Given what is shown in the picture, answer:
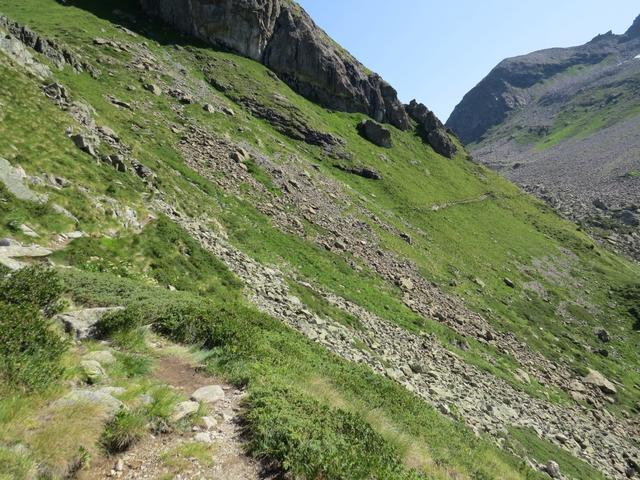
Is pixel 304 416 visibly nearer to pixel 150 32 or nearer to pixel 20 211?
pixel 20 211

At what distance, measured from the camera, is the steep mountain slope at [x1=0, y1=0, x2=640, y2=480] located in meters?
7.92

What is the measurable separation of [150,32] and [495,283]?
72.4m

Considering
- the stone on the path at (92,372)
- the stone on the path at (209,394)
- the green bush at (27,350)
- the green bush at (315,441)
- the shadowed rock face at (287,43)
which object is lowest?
the stone on the path at (92,372)

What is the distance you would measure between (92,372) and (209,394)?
2.41 m

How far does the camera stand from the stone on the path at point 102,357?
28.7 feet

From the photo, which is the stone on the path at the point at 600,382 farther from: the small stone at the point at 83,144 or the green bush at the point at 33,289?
the small stone at the point at 83,144

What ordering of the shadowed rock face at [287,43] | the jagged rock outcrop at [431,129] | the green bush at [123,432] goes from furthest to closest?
the jagged rock outcrop at [431,129] < the shadowed rock face at [287,43] < the green bush at [123,432]

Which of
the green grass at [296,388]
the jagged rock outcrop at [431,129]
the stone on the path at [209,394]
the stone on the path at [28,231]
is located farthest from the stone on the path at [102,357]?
the jagged rock outcrop at [431,129]

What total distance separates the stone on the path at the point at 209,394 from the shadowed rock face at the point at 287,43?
84909mm

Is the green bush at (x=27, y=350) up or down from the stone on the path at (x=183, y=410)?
up

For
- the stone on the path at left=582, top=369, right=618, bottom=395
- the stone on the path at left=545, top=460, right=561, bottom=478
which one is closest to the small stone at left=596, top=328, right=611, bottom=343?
the stone on the path at left=582, top=369, right=618, bottom=395

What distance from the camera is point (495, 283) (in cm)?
5250

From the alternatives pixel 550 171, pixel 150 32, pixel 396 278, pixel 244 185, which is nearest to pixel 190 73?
pixel 150 32

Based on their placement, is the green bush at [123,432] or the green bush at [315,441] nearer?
the green bush at [123,432]
